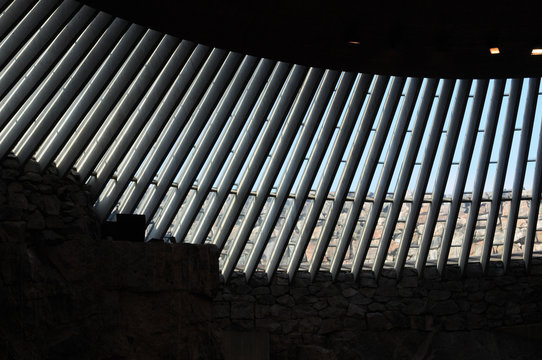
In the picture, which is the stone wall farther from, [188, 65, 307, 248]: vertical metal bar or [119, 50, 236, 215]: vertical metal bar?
[119, 50, 236, 215]: vertical metal bar

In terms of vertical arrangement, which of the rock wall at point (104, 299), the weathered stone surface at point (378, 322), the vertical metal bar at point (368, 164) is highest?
the vertical metal bar at point (368, 164)

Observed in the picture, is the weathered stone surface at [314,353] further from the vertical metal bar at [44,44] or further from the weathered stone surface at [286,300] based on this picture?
the vertical metal bar at [44,44]

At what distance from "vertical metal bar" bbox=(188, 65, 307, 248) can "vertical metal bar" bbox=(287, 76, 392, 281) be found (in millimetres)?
1162

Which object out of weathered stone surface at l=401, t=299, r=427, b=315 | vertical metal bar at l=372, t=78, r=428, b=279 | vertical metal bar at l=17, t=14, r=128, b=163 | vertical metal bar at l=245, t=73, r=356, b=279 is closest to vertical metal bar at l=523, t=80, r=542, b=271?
weathered stone surface at l=401, t=299, r=427, b=315

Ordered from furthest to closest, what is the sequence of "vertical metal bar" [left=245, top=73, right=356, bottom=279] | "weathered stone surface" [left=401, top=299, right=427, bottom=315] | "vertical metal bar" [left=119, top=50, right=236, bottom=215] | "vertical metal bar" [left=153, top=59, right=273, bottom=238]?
1. "weathered stone surface" [left=401, top=299, right=427, bottom=315]
2. "vertical metal bar" [left=245, top=73, right=356, bottom=279]
3. "vertical metal bar" [left=153, top=59, right=273, bottom=238]
4. "vertical metal bar" [left=119, top=50, right=236, bottom=215]

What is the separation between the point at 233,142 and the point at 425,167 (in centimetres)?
336

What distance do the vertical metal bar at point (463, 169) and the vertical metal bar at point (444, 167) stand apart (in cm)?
18

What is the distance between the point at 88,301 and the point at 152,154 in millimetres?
3060

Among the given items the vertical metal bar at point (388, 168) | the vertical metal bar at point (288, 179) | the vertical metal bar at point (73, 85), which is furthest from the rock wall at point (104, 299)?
the vertical metal bar at point (388, 168)

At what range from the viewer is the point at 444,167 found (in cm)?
1327

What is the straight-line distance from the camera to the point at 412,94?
11.9 meters

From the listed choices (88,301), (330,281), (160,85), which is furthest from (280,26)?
(330,281)

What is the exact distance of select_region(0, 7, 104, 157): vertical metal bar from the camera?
30.5 feet

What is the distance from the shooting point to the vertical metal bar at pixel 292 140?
1144 cm
